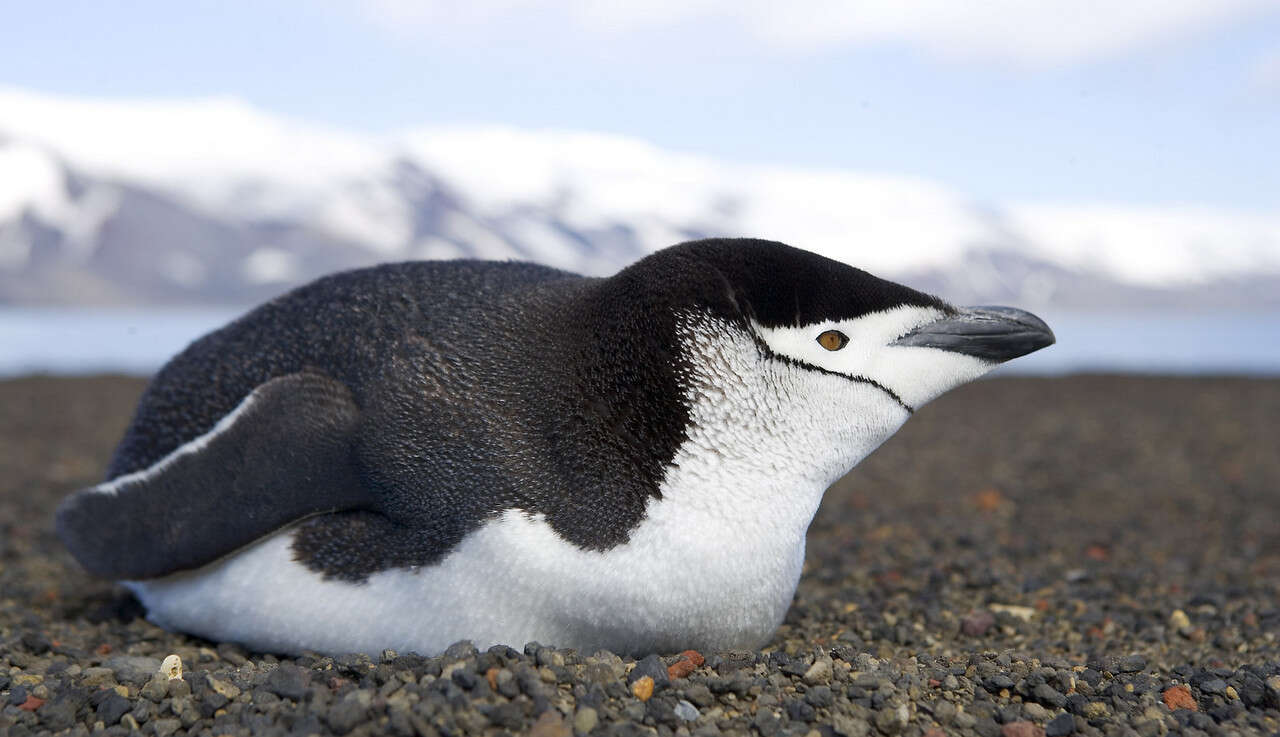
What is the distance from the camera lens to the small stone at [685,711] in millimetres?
2445

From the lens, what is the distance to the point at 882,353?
9.40 ft

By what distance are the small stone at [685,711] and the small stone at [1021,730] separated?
71cm

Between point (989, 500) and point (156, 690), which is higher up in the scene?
point (989, 500)

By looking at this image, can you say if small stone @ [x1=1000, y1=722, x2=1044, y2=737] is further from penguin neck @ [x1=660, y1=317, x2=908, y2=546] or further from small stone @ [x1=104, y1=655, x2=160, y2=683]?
small stone @ [x1=104, y1=655, x2=160, y2=683]

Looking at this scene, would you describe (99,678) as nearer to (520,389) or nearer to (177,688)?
(177,688)

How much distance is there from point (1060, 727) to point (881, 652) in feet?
3.01

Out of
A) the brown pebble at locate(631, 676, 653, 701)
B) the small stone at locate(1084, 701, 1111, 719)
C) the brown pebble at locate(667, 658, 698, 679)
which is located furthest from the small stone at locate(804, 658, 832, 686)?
the small stone at locate(1084, 701, 1111, 719)

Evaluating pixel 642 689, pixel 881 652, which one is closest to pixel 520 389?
pixel 642 689

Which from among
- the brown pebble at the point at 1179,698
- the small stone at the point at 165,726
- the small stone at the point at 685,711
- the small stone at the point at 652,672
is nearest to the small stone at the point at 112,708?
the small stone at the point at 165,726

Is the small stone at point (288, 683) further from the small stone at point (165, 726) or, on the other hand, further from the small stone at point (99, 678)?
the small stone at point (99, 678)

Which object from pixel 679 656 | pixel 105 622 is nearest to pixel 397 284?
pixel 679 656

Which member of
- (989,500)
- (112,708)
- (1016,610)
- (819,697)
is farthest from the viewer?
(989,500)

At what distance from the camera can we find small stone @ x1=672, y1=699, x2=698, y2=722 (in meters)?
2.45

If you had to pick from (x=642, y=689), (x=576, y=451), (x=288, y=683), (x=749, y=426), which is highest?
(x=749, y=426)
